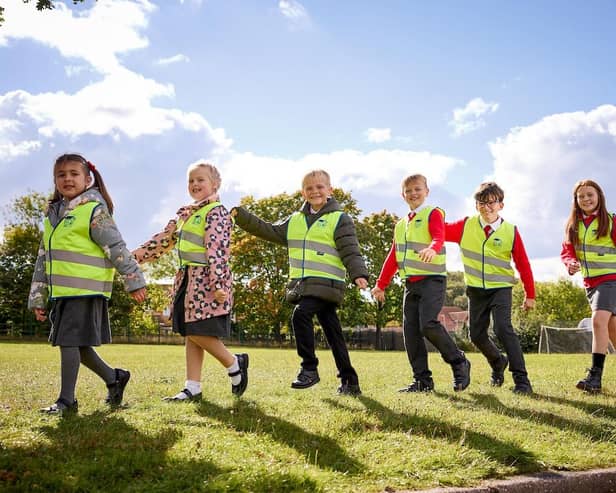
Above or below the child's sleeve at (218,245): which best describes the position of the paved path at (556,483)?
below

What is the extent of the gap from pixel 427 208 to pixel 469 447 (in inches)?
127

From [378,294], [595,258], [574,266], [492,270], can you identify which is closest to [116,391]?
[378,294]

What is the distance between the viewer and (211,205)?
5.51 meters

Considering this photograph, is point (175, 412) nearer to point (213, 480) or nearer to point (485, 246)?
point (213, 480)

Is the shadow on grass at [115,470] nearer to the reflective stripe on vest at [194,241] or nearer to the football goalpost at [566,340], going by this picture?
the reflective stripe on vest at [194,241]

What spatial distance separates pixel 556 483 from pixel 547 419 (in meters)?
1.50

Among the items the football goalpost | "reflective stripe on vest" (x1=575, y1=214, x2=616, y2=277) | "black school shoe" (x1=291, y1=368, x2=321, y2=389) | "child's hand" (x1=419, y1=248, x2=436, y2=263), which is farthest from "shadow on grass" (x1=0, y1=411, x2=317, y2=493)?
the football goalpost

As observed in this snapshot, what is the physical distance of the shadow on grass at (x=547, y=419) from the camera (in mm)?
4551

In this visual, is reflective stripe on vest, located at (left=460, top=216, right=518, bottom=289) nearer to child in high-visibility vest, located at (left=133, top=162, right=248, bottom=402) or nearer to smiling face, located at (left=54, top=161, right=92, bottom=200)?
child in high-visibility vest, located at (left=133, top=162, right=248, bottom=402)

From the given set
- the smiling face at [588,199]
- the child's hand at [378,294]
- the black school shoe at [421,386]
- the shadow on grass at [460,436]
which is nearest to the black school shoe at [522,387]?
the black school shoe at [421,386]

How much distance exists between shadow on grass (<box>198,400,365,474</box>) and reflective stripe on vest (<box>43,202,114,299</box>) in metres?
1.39

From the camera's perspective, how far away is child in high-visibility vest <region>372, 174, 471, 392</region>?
6.39 metres

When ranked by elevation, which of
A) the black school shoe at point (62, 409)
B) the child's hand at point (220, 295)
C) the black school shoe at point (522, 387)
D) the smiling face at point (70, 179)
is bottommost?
the black school shoe at point (522, 387)

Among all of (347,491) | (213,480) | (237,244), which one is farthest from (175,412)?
(237,244)
